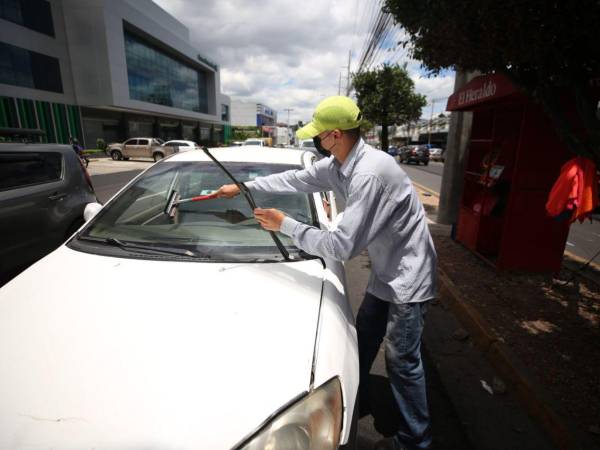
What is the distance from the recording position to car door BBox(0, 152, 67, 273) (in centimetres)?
333

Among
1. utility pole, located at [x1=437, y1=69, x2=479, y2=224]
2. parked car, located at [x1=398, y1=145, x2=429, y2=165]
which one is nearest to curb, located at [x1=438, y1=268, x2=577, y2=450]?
utility pole, located at [x1=437, y1=69, x2=479, y2=224]

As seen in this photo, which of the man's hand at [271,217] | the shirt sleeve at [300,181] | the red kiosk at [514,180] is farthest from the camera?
the red kiosk at [514,180]

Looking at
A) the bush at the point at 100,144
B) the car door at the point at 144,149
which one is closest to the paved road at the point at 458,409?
the car door at the point at 144,149

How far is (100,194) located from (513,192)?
1032cm

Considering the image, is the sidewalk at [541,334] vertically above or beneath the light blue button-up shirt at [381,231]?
beneath

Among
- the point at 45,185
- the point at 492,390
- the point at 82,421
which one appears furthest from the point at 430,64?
the point at 45,185

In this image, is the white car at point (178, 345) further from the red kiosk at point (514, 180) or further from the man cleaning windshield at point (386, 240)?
the red kiosk at point (514, 180)

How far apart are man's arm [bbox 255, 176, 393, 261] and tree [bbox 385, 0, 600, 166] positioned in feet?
7.15

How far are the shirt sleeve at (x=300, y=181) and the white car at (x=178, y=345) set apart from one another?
0.29 meters

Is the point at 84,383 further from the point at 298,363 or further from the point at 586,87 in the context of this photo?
the point at 586,87

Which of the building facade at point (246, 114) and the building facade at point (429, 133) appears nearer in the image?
the building facade at point (429, 133)

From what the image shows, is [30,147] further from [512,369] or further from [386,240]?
[512,369]

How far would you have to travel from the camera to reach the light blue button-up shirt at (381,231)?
1.49 m

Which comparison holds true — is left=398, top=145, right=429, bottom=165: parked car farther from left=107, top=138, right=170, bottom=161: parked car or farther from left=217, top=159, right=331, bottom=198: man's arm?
left=217, top=159, right=331, bottom=198: man's arm
